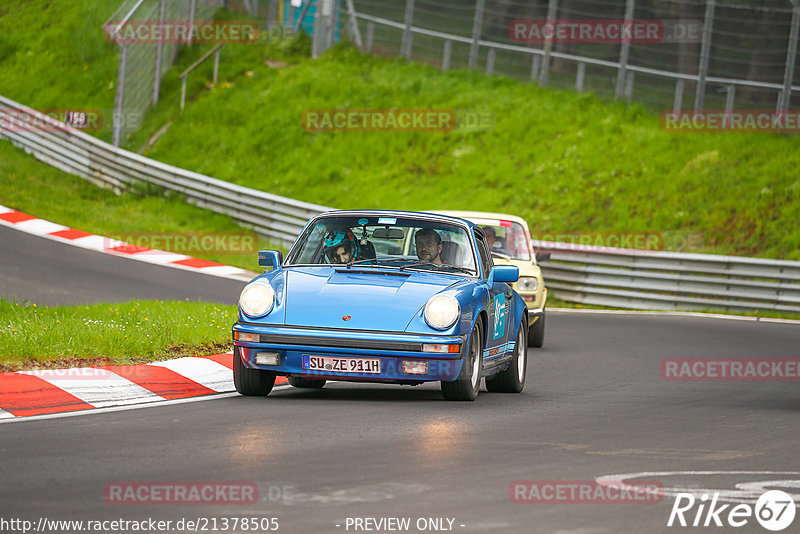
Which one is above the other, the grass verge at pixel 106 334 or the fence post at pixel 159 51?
the fence post at pixel 159 51

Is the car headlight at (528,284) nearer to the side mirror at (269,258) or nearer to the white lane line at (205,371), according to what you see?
the white lane line at (205,371)

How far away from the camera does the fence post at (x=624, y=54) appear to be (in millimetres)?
29156

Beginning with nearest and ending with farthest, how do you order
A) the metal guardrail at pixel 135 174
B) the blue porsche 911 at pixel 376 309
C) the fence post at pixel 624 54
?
1. the blue porsche 911 at pixel 376 309
2. the metal guardrail at pixel 135 174
3. the fence post at pixel 624 54

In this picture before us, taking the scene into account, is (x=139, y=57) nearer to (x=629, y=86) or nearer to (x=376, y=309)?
(x=629, y=86)

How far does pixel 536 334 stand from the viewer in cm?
1625

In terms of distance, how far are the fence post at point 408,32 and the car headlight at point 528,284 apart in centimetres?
1960

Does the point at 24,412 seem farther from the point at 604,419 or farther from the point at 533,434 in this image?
the point at 604,419

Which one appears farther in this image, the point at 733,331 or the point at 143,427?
the point at 733,331

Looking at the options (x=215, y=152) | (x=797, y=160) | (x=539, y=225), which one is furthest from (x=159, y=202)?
(x=797, y=160)

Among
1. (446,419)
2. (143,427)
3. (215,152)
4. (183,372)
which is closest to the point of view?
(143,427)

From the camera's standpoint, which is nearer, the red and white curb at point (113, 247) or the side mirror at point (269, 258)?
the side mirror at point (269, 258)

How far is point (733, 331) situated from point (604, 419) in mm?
10484

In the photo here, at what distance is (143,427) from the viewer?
8094 millimetres

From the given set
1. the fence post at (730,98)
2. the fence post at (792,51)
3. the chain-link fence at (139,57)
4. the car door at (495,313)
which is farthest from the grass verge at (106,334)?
the chain-link fence at (139,57)
